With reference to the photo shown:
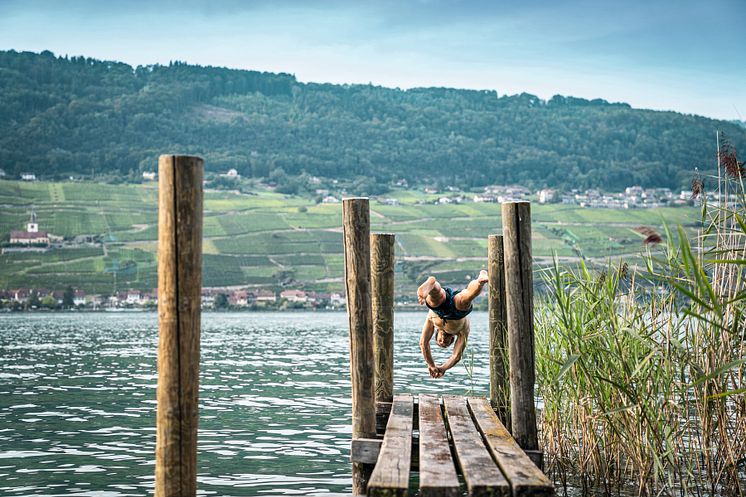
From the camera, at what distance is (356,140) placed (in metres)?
186

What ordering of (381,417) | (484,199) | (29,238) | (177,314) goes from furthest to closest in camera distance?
(484,199)
(29,238)
(381,417)
(177,314)

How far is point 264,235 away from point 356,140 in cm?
7352

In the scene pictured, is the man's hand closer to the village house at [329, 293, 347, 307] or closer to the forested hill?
the village house at [329, 293, 347, 307]

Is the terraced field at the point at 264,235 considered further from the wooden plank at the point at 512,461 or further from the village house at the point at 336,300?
the wooden plank at the point at 512,461

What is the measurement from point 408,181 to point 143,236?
6298cm

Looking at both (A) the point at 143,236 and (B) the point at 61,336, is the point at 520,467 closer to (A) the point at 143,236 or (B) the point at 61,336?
(B) the point at 61,336

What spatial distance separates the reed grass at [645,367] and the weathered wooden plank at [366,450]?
1.55m

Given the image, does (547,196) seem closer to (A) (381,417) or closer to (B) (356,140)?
(B) (356,140)

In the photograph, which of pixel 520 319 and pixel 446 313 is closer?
pixel 520 319

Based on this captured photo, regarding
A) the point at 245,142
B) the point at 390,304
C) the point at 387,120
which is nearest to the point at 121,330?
the point at 390,304

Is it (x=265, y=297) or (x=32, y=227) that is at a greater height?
(x=32, y=227)

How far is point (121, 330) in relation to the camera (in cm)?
6519

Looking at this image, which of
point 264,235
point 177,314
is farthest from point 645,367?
point 264,235

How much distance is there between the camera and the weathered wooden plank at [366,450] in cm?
686
